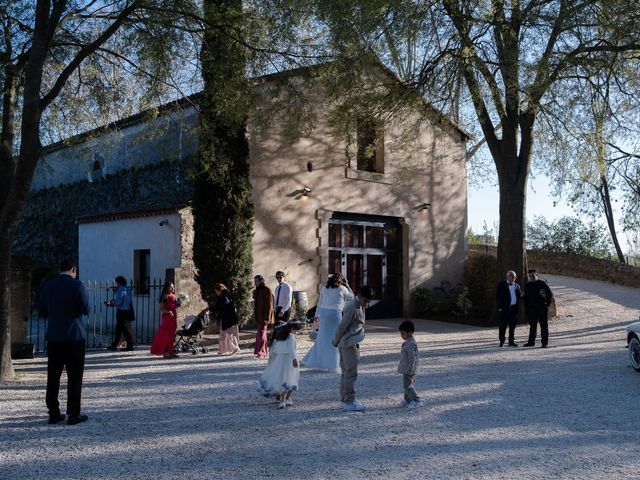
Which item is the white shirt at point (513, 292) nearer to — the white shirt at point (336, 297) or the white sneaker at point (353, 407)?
the white shirt at point (336, 297)

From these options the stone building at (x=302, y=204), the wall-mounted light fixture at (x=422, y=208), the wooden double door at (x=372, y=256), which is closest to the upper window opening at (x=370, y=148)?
the stone building at (x=302, y=204)

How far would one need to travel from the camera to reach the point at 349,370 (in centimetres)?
770

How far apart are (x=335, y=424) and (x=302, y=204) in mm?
11944

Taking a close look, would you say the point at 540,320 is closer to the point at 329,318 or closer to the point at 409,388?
the point at 329,318

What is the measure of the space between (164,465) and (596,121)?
15358mm

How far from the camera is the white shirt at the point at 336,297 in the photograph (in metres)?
9.57

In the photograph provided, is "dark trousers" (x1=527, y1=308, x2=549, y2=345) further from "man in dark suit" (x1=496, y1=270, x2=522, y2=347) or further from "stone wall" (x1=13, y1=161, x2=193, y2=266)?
"stone wall" (x1=13, y1=161, x2=193, y2=266)

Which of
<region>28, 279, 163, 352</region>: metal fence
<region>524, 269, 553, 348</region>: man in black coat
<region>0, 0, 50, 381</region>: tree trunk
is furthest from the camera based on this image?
<region>28, 279, 163, 352</region>: metal fence

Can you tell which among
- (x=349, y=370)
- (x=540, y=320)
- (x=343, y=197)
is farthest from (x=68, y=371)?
(x=343, y=197)

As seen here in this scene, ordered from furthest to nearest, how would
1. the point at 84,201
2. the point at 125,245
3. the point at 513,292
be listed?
the point at 84,201, the point at 125,245, the point at 513,292

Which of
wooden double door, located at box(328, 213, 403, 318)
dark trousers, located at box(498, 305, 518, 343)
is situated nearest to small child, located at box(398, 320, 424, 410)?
dark trousers, located at box(498, 305, 518, 343)

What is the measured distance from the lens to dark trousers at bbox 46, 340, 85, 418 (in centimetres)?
712

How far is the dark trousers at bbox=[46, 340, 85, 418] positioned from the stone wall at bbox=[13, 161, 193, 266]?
9.86 m

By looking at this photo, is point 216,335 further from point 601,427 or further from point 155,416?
point 601,427
